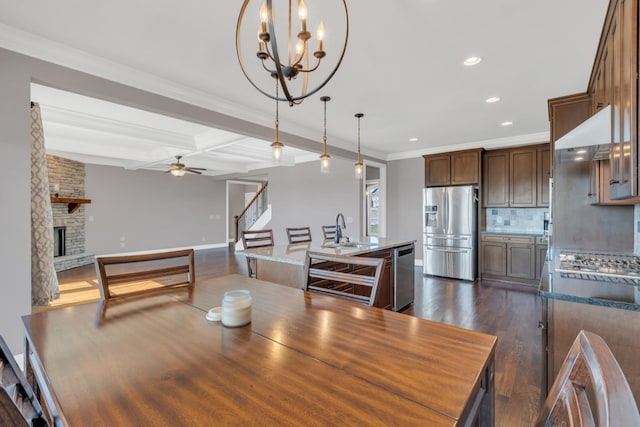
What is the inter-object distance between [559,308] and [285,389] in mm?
1484

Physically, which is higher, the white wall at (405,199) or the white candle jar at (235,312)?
the white wall at (405,199)

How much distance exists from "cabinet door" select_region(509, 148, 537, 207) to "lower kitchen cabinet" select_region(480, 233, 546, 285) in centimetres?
64

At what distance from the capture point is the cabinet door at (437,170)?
554 cm

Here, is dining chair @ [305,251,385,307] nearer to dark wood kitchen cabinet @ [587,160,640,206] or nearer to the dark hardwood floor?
the dark hardwood floor

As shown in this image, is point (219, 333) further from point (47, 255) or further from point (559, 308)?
point (47, 255)

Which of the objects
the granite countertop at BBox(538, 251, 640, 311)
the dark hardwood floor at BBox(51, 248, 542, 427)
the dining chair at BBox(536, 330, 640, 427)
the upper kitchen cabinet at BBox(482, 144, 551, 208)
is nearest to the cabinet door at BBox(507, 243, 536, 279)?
the dark hardwood floor at BBox(51, 248, 542, 427)

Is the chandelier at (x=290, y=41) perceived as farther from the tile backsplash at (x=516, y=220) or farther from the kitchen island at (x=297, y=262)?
the tile backsplash at (x=516, y=220)

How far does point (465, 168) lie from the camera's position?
17.5 feet

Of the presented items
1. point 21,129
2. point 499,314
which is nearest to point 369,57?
point 21,129

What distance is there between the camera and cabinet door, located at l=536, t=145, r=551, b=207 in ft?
15.5

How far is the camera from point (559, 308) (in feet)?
4.84

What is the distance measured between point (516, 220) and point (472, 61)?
3.79m

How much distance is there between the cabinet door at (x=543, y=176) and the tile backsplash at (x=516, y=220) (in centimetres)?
31

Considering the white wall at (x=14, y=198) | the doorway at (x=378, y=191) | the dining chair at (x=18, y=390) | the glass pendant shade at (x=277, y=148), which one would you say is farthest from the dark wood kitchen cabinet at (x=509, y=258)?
the white wall at (x=14, y=198)
